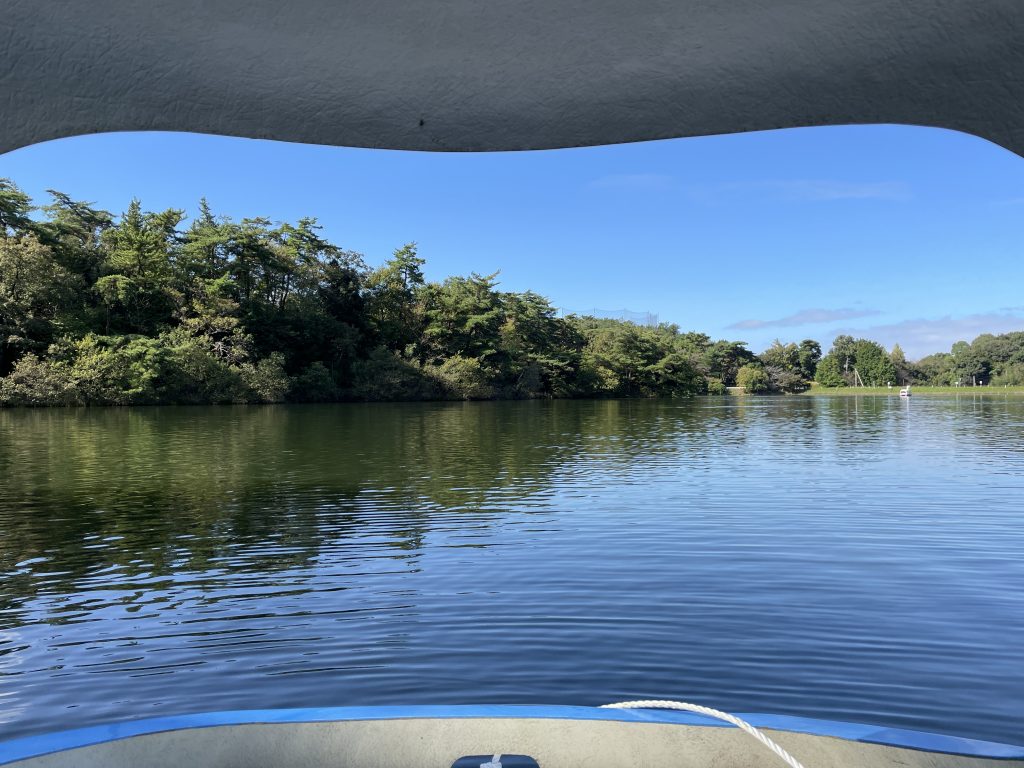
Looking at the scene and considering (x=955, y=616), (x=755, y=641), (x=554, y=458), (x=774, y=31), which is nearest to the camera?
(x=774, y=31)

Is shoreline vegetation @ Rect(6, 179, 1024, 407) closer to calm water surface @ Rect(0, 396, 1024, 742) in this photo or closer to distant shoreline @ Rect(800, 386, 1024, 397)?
calm water surface @ Rect(0, 396, 1024, 742)

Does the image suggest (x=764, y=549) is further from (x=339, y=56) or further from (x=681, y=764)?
(x=339, y=56)

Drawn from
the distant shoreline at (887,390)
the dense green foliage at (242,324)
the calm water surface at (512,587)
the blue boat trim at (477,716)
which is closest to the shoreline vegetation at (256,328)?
the dense green foliage at (242,324)

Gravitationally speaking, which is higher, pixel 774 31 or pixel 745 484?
pixel 774 31

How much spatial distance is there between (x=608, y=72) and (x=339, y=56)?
41 centimetres

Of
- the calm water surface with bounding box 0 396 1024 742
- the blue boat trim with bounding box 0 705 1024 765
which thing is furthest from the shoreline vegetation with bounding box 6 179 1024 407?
the blue boat trim with bounding box 0 705 1024 765

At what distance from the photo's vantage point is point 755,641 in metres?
3.46

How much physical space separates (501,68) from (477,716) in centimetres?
123

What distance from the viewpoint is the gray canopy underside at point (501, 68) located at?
1.00m

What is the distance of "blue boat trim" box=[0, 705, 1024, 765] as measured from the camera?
1321 millimetres

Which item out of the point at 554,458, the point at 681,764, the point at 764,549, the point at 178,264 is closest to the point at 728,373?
the point at 178,264

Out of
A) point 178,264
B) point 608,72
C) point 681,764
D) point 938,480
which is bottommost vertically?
point 938,480

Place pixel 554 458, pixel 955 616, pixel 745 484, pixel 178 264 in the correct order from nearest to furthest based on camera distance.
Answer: pixel 955 616, pixel 745 484, pixel 554 458, pixel 178 264

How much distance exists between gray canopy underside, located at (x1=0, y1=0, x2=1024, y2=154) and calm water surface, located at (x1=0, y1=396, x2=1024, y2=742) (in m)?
2.29
